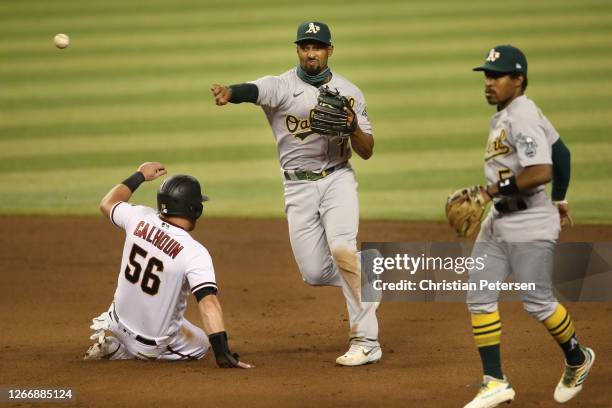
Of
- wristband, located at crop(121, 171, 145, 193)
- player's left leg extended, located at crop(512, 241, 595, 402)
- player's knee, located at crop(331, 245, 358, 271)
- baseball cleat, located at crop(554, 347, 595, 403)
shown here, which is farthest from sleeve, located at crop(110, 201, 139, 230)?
baseball cleat, located at crop(554, 347, 595, 403)

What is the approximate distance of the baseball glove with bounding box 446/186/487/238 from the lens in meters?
5.36

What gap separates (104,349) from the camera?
641 centimetres

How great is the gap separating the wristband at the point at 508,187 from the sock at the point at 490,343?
0.65m

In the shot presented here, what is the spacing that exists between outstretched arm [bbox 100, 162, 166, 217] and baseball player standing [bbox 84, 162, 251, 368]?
0.03m

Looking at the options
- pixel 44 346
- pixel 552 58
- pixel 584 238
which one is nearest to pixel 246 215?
pixel 584 238

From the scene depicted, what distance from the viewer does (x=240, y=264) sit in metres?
9.16

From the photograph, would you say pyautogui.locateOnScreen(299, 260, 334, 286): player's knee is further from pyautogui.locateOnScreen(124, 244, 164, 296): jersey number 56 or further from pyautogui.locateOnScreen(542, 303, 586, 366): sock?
pyautogui.locateOnScreen(542, 303, 586, 366): sock

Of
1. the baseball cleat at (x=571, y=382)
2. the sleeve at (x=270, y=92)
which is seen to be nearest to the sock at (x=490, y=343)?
the baseball cleat at (x=571, y=382)

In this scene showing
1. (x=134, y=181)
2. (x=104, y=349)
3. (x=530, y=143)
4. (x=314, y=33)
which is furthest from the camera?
(x=134, y=181)

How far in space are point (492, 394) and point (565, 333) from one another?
0.55m

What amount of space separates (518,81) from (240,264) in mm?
4250

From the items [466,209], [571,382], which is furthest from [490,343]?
[466,209]

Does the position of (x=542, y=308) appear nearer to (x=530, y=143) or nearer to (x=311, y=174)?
(x=530, y=143)

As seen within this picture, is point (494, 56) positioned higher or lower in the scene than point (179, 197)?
higher
